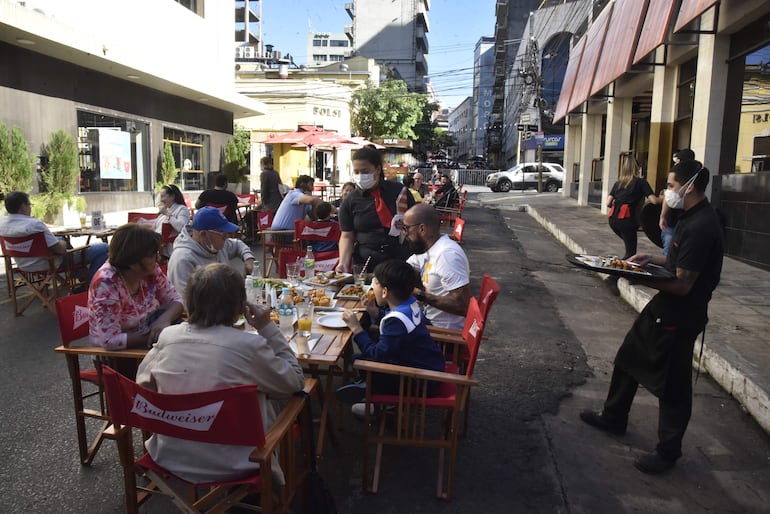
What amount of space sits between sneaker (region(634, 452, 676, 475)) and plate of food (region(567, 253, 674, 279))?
1.06 meters

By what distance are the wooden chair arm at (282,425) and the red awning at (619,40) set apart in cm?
1151

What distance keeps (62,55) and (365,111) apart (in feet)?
A: 99.0

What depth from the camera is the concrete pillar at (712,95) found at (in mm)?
9273

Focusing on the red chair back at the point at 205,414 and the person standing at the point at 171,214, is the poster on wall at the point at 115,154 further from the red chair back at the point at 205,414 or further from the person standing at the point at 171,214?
the red chair back at the point at 205,414

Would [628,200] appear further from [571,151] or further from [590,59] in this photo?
[571,151]

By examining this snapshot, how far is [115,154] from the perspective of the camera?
14672 mm

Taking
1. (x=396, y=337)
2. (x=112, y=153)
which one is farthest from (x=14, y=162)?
(x=396, y=337)

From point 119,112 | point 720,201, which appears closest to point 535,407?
point 720,201

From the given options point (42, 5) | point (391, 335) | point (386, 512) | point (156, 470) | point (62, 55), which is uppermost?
point (42, 5)

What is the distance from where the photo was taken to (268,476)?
6.79 feet

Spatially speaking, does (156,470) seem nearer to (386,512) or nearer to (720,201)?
(386,512)

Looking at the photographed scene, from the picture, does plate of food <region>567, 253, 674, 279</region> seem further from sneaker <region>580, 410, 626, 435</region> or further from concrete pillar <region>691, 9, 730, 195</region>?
concrete pillar <region>691, 9, 730, 195</region>

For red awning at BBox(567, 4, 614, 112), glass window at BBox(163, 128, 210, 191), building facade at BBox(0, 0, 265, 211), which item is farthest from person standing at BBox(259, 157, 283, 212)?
red awning at BBox(567, 4, 614, 112)

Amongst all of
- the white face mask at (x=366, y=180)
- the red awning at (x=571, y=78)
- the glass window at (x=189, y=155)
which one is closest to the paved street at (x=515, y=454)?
the white face mask at (x=366, y=180)
